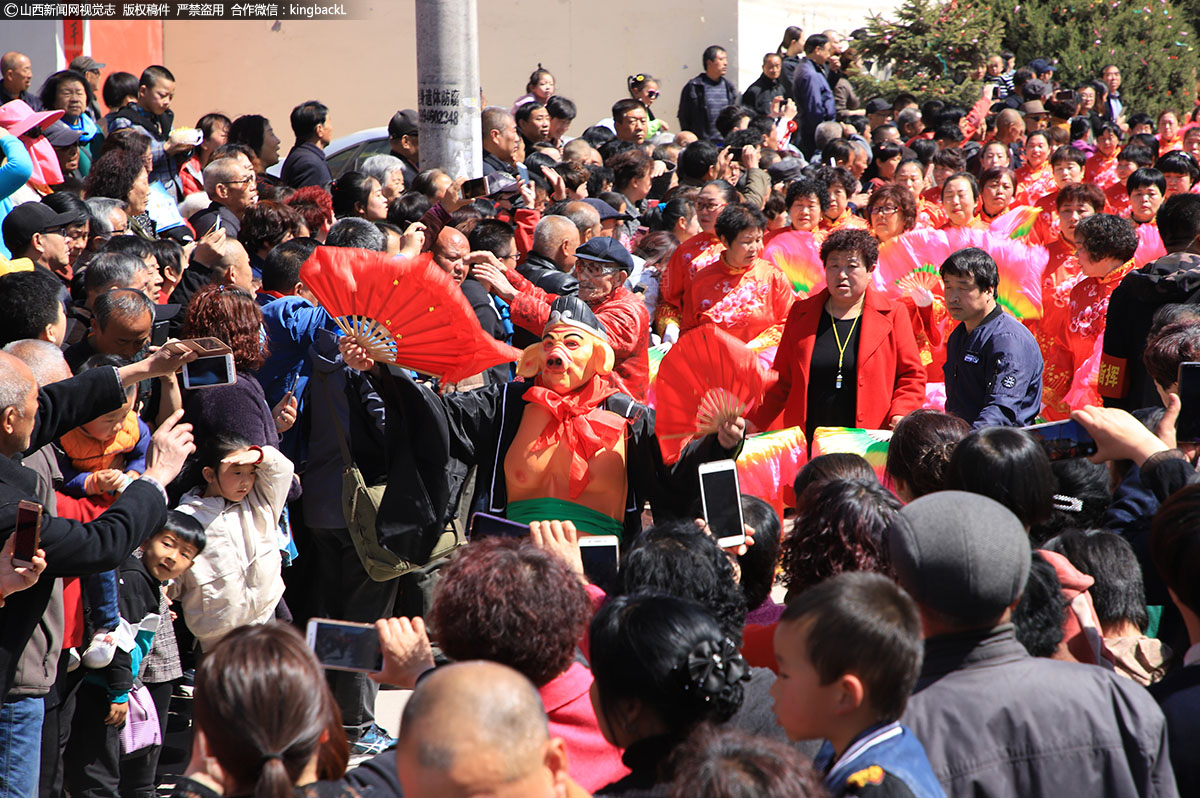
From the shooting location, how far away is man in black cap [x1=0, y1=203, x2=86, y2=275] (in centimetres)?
510

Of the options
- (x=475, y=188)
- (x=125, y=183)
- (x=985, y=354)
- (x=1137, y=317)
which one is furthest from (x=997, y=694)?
(x=475, y=188)

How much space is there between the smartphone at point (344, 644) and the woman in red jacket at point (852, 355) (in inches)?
123

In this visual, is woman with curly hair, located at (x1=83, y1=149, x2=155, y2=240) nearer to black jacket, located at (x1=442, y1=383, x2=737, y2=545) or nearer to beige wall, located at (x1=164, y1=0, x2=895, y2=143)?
black jacket, located at (x1=442, y1=383, x2=737, y2=545)

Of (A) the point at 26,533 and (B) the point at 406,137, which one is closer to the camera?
(A) the point at 26,533

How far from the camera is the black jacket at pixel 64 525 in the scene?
2.93 metres

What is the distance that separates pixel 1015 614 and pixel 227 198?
17.2 ft

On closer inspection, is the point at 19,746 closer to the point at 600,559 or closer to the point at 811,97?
the point at 600,559

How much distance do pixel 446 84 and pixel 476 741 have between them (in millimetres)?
6916

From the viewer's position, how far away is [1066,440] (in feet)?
10.8

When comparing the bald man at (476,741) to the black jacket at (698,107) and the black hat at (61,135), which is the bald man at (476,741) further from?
the black jacket at (698,107)

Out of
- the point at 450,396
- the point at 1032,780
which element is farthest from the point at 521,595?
the point at 450,396

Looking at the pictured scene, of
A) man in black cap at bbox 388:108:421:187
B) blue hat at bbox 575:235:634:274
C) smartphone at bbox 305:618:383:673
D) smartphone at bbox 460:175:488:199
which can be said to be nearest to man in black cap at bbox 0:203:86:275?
blue hat at bbox 575:235:634:274

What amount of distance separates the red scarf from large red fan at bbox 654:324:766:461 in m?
0.17

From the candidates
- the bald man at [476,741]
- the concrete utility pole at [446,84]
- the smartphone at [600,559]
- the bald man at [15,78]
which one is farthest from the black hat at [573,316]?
the bald man at [15,78]
